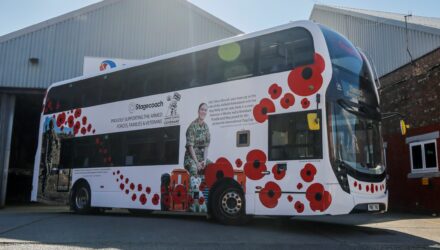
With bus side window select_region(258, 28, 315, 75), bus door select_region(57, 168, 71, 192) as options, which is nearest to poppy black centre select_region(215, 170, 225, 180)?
bus side window select_region(258, 28, 315, 75)

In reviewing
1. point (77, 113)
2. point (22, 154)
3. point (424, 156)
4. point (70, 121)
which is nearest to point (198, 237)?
point (77, 113)

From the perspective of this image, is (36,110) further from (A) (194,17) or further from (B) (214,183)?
(B) (214,183)

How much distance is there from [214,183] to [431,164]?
7.92 meters

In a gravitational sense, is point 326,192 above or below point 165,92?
below

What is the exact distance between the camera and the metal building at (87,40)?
20453mm

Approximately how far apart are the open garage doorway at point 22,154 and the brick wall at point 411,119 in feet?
63.6

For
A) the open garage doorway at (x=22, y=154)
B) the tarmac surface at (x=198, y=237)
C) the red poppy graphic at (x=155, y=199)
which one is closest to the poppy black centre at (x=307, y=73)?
the tarmac surface at (x=198, y=237)

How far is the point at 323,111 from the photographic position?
845cm

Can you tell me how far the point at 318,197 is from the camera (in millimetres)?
8320

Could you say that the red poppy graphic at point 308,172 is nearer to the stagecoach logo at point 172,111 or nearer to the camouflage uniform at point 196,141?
the camouflage uniform at point 196,141

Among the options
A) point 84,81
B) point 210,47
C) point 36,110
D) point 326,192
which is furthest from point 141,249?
point 36,110

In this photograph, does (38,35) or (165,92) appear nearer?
(165,92)

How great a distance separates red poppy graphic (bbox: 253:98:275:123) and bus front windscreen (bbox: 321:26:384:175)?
4.12ft

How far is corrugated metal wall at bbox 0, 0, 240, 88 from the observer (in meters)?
20.4
